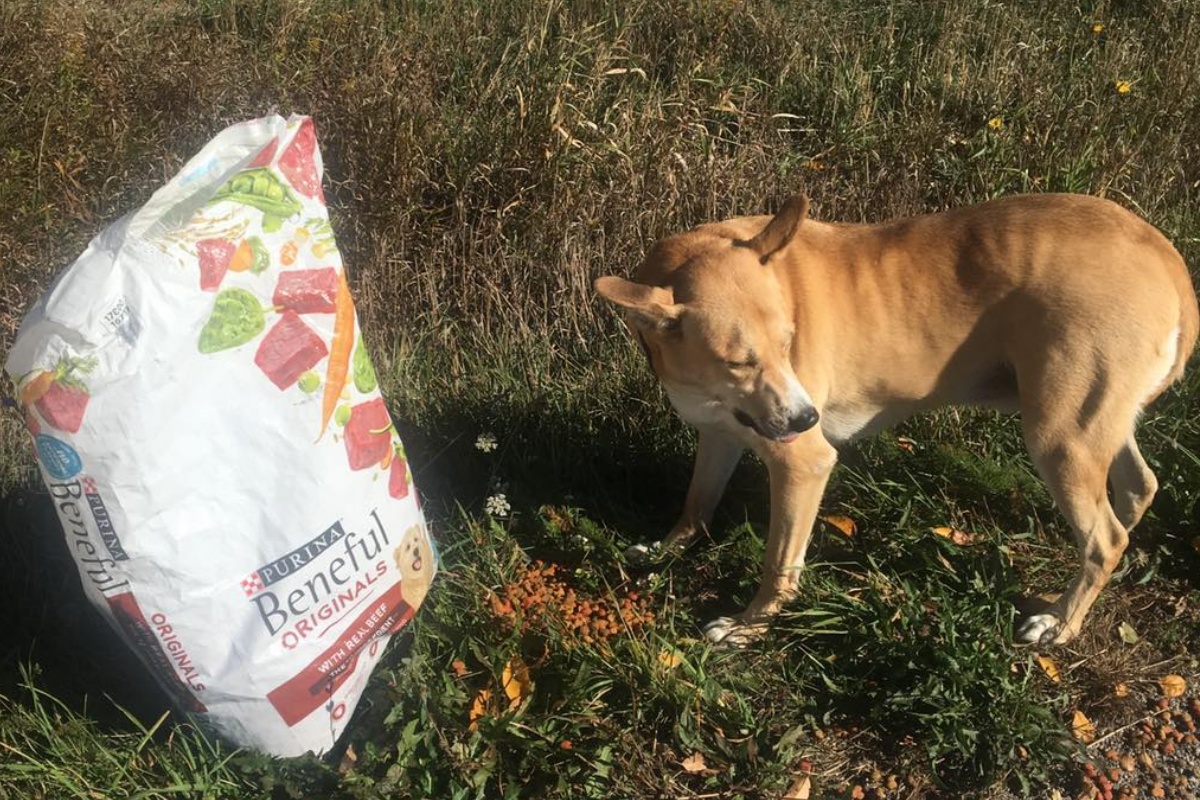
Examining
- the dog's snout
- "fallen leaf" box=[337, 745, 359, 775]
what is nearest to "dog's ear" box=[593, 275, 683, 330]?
the dog's snout

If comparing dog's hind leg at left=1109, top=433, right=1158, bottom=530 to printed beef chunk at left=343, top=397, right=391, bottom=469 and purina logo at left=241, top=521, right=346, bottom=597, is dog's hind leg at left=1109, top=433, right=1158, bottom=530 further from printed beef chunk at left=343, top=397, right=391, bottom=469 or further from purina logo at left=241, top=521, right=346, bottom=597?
purina logo at left=241, top=521, right=346, bottom=597

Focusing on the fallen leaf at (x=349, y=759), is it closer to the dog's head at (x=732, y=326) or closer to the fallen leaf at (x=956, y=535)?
the dog's head at (x=732, y=326)

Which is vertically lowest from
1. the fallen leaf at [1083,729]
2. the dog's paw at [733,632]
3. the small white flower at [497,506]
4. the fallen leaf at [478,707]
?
the fallen leaf at [1083,729]

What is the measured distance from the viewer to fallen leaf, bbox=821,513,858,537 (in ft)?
10.2

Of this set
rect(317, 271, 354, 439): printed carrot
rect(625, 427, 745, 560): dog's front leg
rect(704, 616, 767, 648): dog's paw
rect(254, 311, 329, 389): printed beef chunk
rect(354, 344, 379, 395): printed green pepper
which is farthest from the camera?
rect(625, 427, 745, 560): dog's front leg

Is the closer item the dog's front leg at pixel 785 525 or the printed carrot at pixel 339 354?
the printed carrot at pixel 339 354

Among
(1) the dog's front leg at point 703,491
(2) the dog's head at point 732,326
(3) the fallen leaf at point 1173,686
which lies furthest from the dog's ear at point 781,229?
(3) the fallen leaf at point 1173,686

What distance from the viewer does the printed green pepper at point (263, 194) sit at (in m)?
2.16

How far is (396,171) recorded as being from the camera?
3.97 metres

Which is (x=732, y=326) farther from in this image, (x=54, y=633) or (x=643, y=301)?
(x=54, y=633)

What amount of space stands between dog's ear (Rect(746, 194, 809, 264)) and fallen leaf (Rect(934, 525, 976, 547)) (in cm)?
107

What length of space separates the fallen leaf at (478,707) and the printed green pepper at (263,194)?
1.30 meters

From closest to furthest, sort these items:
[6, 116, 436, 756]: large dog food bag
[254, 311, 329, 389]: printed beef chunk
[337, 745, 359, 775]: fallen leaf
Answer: [6, 116, 436, 756]: large dog food bag → [254, 311, 329, 389]: printed beef chunk → [337, 745, 359, 775]: fallen leaf

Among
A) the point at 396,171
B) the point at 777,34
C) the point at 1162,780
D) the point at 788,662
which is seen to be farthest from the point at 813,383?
the point at 777,34
